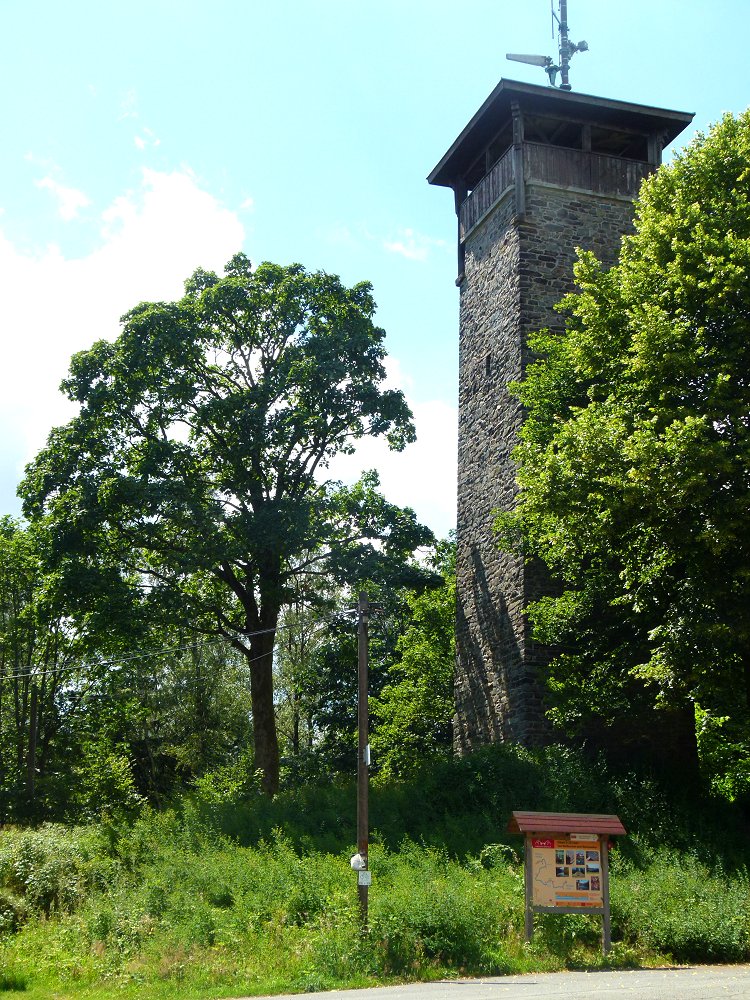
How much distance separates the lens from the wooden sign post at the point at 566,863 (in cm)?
1611

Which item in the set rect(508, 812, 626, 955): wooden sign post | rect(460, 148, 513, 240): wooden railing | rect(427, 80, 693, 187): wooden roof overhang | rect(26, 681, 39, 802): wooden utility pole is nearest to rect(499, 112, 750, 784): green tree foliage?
rect(508, 812, 626, 955): wooden sign post

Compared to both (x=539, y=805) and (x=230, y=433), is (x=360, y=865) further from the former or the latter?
(x=230, y=433)

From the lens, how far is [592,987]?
43.7 feet

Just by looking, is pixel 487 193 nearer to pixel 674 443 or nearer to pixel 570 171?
pixel 570 171

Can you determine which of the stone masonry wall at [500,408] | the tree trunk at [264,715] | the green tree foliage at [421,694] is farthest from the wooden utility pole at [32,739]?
the stone masonry wall at [500,408]

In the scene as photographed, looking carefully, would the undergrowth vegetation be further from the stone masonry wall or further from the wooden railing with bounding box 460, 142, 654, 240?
the wooden railing with bounding box 460, 142, 654, 240

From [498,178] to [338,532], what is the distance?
36.6 feet

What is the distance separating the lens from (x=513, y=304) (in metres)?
28.5

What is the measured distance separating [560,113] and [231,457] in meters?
13.5

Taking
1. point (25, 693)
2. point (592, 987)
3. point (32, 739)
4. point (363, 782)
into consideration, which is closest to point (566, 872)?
point (592, 987)

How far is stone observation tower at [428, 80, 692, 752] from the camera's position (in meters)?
27.5

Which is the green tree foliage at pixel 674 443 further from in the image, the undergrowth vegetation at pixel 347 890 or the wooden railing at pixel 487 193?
the wooden railing at pixel 487 193

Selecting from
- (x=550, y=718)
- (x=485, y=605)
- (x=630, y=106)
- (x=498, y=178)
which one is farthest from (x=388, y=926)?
(x=630, y=106)

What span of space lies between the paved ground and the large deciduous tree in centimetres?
1305
